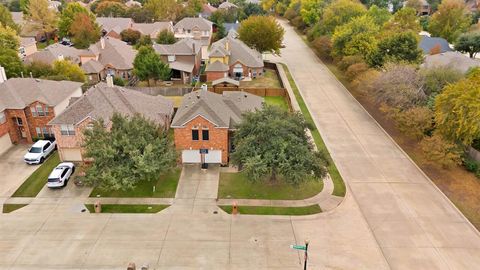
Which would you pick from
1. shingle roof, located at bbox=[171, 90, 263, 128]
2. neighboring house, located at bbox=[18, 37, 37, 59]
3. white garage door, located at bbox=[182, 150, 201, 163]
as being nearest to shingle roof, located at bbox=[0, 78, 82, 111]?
shingle roof, located at bbox=[171, 90, 263, 128]

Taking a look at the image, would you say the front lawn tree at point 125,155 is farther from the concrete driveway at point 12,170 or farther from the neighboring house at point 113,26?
the neighboring house at point 113,26

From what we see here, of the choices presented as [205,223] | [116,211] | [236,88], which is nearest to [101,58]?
[236,88]

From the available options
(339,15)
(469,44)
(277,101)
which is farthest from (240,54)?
Answer: (469,44)

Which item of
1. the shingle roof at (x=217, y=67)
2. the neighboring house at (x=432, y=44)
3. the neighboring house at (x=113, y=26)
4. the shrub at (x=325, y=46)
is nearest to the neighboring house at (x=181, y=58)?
the shingle roof at (x=217, y=67)

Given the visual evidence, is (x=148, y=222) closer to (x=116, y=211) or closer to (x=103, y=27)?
(x=116, y=211)

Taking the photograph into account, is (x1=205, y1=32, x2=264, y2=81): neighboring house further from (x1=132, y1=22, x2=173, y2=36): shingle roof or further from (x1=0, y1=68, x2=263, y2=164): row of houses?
(x1=132, y1=22, x2=173, y2=36): shingle roof

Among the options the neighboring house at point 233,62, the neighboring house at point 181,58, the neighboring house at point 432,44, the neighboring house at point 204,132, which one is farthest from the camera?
the neighboring house at point 432,44
